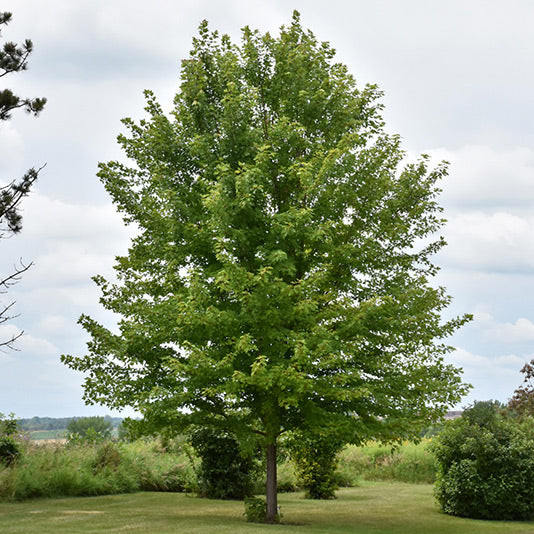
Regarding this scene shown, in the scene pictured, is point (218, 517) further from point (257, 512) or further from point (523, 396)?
point (523, 396)

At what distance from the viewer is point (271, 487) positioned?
Answer: 47.3 ft

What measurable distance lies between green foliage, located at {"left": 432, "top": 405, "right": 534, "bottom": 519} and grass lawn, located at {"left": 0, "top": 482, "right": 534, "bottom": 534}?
0.59 metres

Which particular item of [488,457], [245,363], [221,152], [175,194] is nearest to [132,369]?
A: [245,363]

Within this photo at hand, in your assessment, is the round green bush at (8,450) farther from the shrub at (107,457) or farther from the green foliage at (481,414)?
the green foliage at (481,414)

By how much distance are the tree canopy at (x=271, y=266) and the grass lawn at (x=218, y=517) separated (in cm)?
173

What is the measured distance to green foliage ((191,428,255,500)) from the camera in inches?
709

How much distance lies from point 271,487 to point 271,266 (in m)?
5.35

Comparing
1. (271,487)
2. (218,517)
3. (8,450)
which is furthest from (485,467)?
(8,450)

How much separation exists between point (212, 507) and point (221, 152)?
9.51m

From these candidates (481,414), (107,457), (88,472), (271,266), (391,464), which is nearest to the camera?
(271,266)

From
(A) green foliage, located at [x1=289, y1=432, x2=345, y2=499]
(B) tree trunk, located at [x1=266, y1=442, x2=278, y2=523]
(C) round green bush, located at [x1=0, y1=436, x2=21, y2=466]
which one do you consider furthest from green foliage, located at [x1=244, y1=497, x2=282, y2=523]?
(C) round green bush, located at [x1=0, y1=436, x2=21, y2=466]

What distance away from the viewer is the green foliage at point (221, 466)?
59.1 feet

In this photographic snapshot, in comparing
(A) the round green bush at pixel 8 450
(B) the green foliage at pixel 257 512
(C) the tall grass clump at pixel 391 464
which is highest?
(A) the round green bush at pixel 8 450

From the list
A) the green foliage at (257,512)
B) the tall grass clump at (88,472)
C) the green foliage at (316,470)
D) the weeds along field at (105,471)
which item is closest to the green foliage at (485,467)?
the weeds along field at (105,471)
